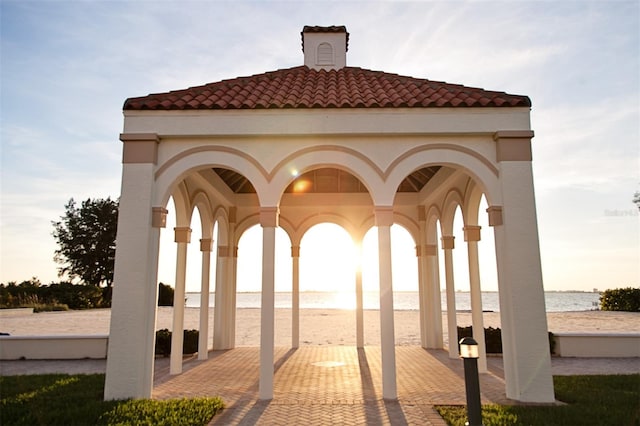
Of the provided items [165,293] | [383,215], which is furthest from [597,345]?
[165,293]

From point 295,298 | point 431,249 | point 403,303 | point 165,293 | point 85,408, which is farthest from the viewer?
point 403,303

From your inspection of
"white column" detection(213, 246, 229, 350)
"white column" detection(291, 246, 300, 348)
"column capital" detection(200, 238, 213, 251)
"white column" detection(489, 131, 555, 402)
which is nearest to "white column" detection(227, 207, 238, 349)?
"white column" detection(213, 246, 229, 350)

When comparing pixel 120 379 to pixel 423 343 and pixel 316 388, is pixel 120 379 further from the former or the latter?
pixel 423 343

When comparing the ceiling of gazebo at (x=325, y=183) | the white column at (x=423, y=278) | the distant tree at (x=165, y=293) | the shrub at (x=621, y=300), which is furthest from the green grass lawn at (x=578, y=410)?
the distant tree at (x=165, y=293)

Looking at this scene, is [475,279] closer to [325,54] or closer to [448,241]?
[448,241]

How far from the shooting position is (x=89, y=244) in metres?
42.8

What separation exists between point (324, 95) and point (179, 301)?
20.3ft

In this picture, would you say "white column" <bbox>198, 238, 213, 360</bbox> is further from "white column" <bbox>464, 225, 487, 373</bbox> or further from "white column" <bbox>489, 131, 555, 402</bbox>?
"white column" <bbox>489, 131, 555, 402</bbox>

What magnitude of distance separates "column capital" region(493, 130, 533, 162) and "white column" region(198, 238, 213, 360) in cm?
848

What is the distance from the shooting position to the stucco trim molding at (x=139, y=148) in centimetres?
820

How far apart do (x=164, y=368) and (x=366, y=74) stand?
32.7ft

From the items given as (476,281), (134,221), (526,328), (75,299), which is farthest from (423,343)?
(75,299)

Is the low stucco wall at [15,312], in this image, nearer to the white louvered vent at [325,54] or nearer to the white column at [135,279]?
the white column at [135,279]

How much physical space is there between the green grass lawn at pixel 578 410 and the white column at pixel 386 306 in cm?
102
